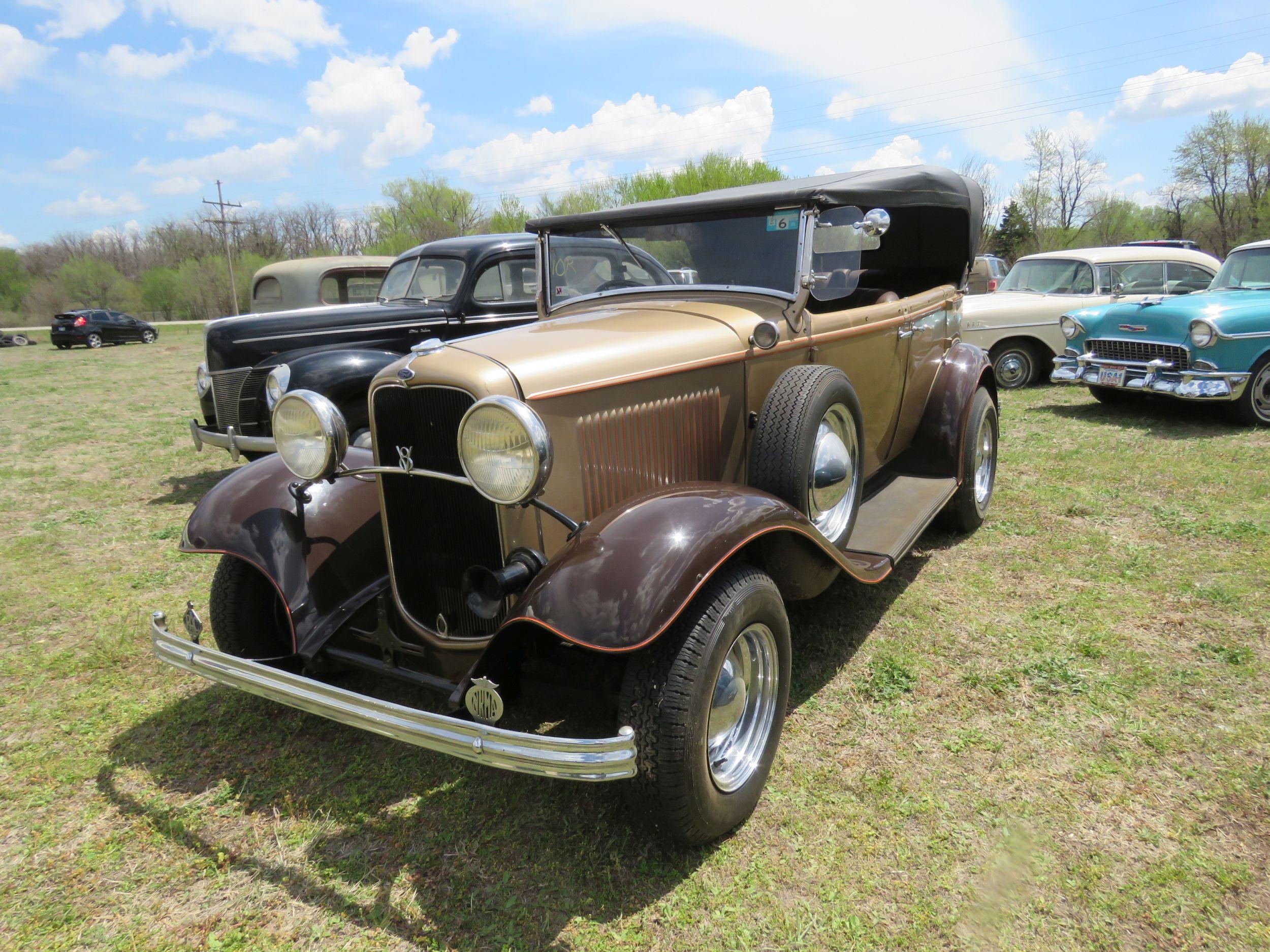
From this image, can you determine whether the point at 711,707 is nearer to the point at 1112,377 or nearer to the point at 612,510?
the point at 612,510

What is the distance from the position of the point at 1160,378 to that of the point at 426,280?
23.8ft

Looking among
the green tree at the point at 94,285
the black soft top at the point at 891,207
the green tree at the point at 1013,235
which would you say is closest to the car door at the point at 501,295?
the black soft top at the point at 891,207

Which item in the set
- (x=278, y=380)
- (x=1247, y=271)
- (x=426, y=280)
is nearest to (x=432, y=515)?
(x=278, y=380)

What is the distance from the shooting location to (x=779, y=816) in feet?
8.27

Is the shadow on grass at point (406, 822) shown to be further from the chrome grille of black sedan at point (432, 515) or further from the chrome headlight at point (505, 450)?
the chrome headlight at point (505, 450)

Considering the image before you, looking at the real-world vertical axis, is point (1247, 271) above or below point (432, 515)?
above

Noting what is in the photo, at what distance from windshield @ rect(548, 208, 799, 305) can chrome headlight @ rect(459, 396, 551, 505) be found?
1.67 meters

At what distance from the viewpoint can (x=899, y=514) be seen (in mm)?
3865

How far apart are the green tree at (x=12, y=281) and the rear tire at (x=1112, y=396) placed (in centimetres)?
6054

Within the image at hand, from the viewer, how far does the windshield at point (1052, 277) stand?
33.0ft

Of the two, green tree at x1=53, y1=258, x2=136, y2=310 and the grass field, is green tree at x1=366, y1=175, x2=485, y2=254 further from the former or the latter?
the grass field

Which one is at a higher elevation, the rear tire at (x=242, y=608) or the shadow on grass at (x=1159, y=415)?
the rear tire at (x=242, y=608)

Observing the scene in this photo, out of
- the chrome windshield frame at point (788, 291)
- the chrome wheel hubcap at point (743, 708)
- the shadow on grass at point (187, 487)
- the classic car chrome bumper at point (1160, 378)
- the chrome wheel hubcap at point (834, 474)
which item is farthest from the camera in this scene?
the classic car chrome bumper at point (1160, 378)

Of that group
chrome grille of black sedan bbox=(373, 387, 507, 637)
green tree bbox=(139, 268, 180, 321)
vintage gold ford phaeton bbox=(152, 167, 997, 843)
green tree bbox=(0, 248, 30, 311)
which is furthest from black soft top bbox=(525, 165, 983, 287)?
green tree bbox=(0, 248, 30, 311)
